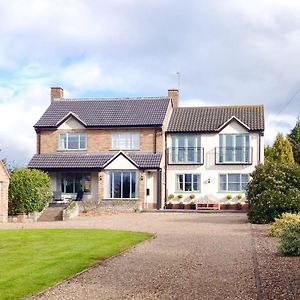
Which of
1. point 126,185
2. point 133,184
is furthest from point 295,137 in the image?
point 126,185

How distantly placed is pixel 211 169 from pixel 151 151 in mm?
5145

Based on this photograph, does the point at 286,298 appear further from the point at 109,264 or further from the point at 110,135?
the point at 110,135

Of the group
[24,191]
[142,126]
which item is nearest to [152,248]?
[24,191]

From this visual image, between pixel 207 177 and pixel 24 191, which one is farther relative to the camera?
pixel 207 177

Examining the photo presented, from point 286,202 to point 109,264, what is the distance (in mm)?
16631

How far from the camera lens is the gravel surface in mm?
11049

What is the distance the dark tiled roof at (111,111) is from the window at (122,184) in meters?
4.18

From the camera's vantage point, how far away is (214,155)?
4788cm

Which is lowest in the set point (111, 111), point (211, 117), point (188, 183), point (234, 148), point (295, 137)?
point (188, 183)

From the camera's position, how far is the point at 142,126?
47.1m

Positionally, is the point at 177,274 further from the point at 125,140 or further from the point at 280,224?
Result: the point at 125,140

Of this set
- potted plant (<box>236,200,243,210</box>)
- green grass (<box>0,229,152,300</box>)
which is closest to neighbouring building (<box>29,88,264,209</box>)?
potted plant (<box>236,200,243,210</box>)

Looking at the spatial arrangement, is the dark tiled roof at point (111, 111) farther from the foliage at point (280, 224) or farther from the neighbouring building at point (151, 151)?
the foliage at point (280, 224)

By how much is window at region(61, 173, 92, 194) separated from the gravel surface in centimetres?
2850
